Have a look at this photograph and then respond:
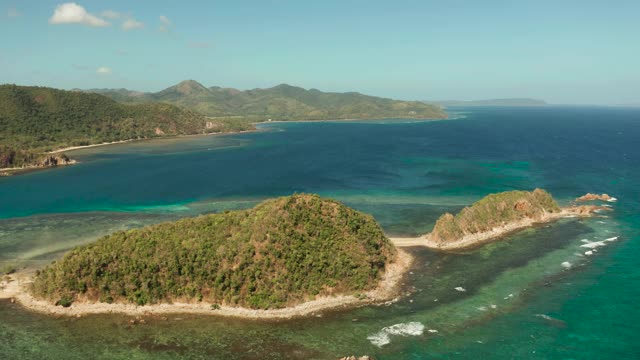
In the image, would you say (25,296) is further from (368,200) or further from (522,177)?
(522,177)

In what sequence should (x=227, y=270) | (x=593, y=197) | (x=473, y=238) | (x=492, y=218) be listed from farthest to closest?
(x=593, y=197) < (x=492, y=218) < (x=473, y=238) < (x=227, y=270)

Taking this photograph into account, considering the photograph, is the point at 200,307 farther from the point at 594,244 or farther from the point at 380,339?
the point at 594,244

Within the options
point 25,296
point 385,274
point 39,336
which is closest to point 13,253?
point 25,296

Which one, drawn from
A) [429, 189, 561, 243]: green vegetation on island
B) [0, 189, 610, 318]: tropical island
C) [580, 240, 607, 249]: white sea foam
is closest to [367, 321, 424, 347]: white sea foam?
[0, 189, 610, 318]: tropical island

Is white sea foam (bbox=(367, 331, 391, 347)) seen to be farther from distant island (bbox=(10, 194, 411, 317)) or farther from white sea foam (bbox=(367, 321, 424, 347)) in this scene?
distant island (bbox=(10, 194, 411, 317))

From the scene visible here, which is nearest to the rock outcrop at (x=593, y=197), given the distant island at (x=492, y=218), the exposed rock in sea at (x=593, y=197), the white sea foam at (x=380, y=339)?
the exposed rock in sea at (x=593, y=197)

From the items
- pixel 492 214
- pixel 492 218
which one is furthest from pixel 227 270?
pixel 492 214
